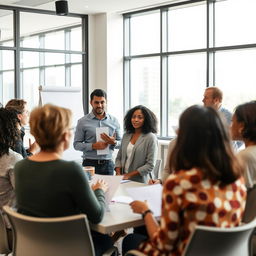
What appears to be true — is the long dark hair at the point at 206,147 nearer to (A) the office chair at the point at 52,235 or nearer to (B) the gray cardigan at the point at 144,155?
(A) the office chair at the point at 52,235

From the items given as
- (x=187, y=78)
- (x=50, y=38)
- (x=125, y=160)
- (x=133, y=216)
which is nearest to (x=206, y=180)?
(x=133, y=216)

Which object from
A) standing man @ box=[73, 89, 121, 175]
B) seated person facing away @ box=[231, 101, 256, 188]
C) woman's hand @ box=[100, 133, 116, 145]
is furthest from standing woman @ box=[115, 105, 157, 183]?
seated person facing away @ box=[231, 101, 256, 188]

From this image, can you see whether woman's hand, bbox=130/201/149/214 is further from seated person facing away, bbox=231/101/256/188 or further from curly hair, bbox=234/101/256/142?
curly hair, bbox=234/101/256/142

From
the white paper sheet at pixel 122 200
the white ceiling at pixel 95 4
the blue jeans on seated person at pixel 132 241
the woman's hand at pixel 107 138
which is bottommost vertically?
the blue jeans on seated person at pixel 132 241

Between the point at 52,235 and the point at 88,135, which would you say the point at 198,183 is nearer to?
the point at 52,235

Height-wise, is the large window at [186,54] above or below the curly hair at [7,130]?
above

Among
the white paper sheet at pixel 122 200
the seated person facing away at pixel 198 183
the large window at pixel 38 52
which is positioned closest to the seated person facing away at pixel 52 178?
the seated person facing away at pixel 198 183

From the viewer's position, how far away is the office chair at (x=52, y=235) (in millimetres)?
1867

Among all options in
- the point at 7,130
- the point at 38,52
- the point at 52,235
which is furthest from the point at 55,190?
the point at 38,52

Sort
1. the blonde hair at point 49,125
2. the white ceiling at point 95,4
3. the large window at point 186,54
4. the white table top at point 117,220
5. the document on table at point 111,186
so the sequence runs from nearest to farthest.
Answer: the blonde hair at point 49,125 < the white table top at point 117,220 < the document on table at point 111,186 < the large window at point 186,54 < the white ceiling at point 95,4

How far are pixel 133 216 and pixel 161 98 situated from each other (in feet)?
17.0

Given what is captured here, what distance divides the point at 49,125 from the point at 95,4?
5.23 meters

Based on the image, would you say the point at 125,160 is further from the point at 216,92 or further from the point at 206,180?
the point at 206,180

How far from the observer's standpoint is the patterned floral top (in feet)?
5.47
